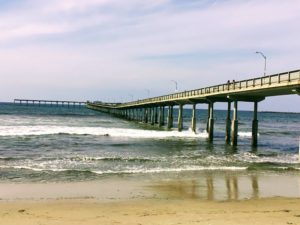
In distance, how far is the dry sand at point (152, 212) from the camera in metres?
12.0

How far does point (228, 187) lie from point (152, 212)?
6.15 meters

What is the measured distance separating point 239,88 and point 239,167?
13033 mm

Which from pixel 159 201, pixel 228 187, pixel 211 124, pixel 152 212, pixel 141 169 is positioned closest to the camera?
pixel 152 212

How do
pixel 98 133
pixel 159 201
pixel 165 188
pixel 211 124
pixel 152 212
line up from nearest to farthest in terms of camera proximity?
1. pixel 152 212
2. pixel 159 201
3. pixel 165 188
4. pixel 211 124
5. pixel 98 133

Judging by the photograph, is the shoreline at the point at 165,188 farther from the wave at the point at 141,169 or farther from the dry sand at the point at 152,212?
the wave at the point at 141,169

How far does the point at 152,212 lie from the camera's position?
43.5 ft

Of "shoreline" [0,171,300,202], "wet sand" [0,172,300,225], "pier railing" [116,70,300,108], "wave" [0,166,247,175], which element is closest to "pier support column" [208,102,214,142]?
"pier railing" [116,70,300,108]

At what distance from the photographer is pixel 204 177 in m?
21.4

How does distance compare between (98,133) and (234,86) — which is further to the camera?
(98,133)

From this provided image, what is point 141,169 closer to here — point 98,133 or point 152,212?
point 152,212

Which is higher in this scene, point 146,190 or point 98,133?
point 98,133

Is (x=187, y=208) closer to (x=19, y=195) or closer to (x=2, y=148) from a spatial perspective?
(x=19, y=195)

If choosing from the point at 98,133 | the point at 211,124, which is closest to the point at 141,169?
the point at 211,124

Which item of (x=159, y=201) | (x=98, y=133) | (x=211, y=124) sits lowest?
(x=159, y=201)
